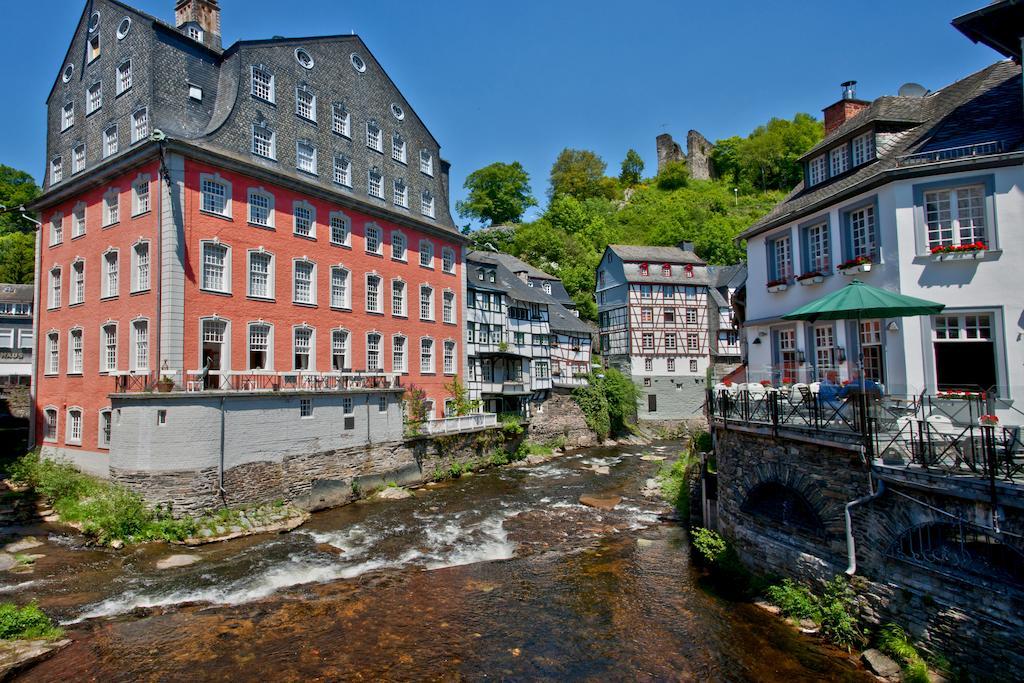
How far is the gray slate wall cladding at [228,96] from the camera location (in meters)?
22.6

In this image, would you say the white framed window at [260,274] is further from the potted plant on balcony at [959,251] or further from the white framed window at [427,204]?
the potted plant on balcony at [959,251]

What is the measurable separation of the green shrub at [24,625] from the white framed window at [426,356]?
2013cm

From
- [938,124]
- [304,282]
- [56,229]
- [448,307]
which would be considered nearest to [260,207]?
[304,282]

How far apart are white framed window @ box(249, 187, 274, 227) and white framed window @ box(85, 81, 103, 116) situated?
767 centimetres

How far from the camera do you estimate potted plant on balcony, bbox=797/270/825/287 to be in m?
16.1

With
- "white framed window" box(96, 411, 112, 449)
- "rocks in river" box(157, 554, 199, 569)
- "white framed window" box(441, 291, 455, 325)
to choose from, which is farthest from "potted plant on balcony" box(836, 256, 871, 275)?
"white framed window" box(96, 411, 112, 449)

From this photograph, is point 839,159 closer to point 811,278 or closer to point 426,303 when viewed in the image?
point 811,278

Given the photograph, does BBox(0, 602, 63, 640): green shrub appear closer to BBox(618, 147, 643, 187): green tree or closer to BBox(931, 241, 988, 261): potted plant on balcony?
BBox(931, 241, 988, 261): potted plant on balcony

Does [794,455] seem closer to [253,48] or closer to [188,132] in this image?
[188,132]

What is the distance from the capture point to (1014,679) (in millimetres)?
7648

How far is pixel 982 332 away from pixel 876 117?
21.2 feet

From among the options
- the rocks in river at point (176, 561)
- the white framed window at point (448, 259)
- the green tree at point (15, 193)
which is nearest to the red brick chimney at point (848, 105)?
the white framed window at point (448, 259)

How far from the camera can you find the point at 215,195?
22.3 meters

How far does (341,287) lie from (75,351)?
439 inches
